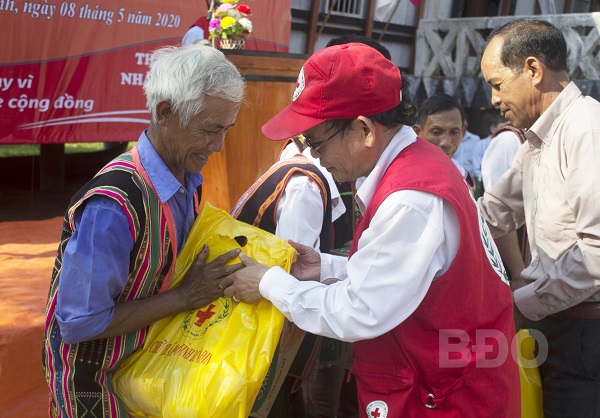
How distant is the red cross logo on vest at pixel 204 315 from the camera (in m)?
2.01

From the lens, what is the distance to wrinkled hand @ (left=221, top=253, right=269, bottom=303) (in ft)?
6.39

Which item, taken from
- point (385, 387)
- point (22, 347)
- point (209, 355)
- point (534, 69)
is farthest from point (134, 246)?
point (534, 69)

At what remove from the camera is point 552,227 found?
238 cm

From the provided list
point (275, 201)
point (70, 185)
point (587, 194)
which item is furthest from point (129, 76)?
point (587, 194)

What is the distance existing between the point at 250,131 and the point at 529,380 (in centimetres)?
215

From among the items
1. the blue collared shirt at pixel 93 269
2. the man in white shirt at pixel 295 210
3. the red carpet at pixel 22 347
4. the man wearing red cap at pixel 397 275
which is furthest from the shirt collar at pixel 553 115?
the red carpet at pixel 22 347

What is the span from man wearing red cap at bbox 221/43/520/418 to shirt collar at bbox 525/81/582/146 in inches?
27.3

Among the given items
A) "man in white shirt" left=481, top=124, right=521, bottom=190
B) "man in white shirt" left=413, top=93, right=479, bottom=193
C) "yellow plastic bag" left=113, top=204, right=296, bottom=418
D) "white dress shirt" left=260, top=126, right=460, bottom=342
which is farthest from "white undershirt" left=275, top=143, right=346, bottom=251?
"man in white shirt" left=481, top=124, right=521, bottom=190

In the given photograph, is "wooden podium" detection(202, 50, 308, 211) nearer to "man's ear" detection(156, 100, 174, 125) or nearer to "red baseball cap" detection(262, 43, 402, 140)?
"man's ear" detection(156, 100, 174, 125)

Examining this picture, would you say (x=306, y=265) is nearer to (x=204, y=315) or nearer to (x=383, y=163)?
(x=204, y=315)

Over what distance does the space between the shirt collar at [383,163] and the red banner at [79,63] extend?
166 inches

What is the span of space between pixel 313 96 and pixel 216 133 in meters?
0.37

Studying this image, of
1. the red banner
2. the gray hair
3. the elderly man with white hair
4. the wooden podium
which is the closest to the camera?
the elderly man with white hair

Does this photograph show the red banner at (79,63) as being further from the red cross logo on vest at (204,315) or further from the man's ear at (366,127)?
the man's ear at (366,127)
